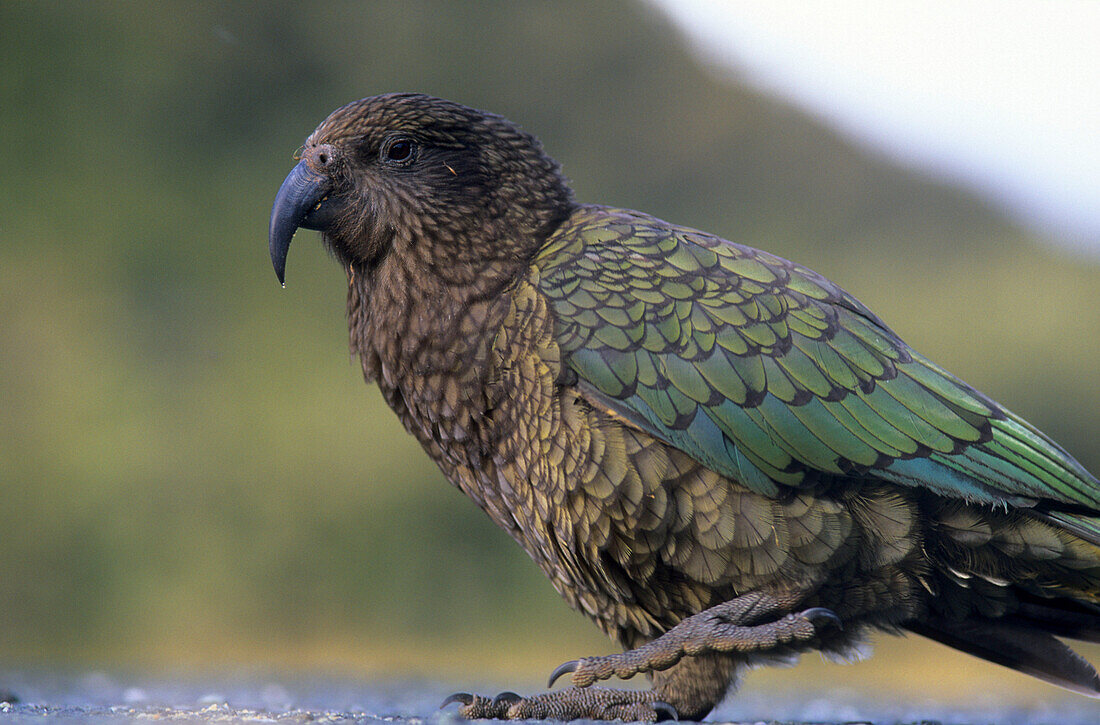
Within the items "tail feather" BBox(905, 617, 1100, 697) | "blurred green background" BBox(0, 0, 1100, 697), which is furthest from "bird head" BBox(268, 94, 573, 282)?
"blurred green background" BBox(0, 0, 1100, 697)

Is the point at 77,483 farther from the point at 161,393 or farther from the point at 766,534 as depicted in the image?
the point at 766,534

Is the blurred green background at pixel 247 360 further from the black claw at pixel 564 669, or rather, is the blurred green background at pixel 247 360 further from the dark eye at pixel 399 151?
the dark eye at pixel 399 151

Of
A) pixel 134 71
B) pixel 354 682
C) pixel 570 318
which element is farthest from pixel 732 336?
pixel 134 71

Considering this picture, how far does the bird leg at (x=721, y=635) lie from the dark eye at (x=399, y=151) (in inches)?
80.0

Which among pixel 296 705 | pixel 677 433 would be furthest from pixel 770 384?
pixel 296 705

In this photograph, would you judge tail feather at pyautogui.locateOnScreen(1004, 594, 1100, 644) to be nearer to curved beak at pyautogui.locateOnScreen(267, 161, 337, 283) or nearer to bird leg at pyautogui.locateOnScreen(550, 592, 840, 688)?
bird leg at pyautogui.locateOnScreen(550, 592, 840, 688)

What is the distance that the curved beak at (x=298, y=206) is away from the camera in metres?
3.70

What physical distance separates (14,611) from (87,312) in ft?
13.2

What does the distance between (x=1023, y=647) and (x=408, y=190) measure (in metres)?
3.08

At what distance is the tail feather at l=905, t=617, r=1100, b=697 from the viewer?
3791mm

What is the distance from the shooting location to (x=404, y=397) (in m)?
3.74

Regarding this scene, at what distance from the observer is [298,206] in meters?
3.70

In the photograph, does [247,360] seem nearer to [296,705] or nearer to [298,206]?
[296,705]

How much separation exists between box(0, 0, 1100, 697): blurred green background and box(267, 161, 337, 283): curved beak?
7.80m
